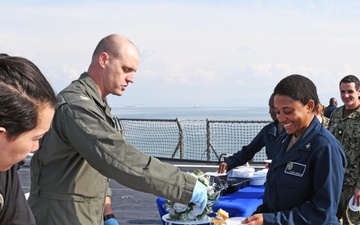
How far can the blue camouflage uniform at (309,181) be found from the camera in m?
3.02

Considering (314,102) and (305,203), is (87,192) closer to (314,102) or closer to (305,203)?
(305,203)

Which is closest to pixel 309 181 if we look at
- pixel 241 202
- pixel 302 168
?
pixel 302 168

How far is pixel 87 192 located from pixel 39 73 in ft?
5.00

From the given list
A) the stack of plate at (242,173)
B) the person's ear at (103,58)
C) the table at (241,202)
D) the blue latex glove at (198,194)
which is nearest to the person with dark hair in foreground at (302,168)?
the blue latex glove at (198,194)

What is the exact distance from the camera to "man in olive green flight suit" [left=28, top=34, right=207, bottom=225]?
9.01 feet

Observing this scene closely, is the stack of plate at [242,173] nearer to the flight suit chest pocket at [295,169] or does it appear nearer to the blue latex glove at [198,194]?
the flight suit chest pocket at [295,169]

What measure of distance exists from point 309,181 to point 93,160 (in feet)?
4.00

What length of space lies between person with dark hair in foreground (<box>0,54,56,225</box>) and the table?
3.23 meters

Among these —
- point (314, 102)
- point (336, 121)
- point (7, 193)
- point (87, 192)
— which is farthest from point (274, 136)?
point (7, 193)

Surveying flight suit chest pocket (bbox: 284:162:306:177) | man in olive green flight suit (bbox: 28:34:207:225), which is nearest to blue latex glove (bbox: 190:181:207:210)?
man in olive green flight suit (bbox: 28:34:207:225)

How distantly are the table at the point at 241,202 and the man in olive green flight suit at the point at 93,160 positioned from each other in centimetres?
183

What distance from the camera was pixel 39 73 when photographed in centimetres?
166

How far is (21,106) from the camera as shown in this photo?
5.19 ft

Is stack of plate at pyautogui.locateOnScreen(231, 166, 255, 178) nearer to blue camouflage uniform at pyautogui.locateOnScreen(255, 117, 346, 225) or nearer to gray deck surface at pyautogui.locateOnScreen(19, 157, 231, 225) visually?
blue camouflage uniform at pyautogui.locateOnScreen(255, 117, 346, 225)
